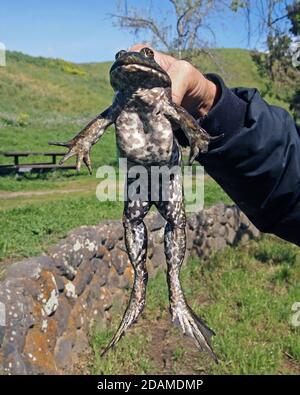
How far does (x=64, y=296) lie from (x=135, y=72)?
21.7 ft

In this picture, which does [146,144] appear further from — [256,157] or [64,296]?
[64,296]

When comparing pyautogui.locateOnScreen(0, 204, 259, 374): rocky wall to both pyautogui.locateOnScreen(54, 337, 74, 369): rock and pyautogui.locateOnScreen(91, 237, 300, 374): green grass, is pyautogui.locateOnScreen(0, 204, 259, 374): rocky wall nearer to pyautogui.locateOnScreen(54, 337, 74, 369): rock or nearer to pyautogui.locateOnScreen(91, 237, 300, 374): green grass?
pyautogui.locateOnScreen(54, 337, 74, 369): rock

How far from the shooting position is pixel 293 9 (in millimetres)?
10188

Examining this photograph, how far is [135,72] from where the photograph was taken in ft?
4.44

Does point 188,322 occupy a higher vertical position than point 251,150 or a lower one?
lower

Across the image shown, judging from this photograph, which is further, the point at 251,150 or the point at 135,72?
the point at 251,150

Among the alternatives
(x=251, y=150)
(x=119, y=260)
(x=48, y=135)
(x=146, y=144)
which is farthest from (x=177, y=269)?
(x=48, y=135)

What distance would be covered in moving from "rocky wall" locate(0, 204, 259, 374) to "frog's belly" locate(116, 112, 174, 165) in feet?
16.9

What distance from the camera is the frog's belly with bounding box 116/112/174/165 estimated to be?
4.71 ft

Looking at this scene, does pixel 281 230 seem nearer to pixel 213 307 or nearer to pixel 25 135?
pixel 213 307

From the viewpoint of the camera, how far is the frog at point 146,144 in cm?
139

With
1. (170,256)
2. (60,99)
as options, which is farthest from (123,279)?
(60,99)

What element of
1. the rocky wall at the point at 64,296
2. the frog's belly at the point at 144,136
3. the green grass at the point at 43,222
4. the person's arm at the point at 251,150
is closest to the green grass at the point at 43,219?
the green grass at the point at 43,222

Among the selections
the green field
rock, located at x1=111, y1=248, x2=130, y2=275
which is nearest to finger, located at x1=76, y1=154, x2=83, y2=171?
the green field
